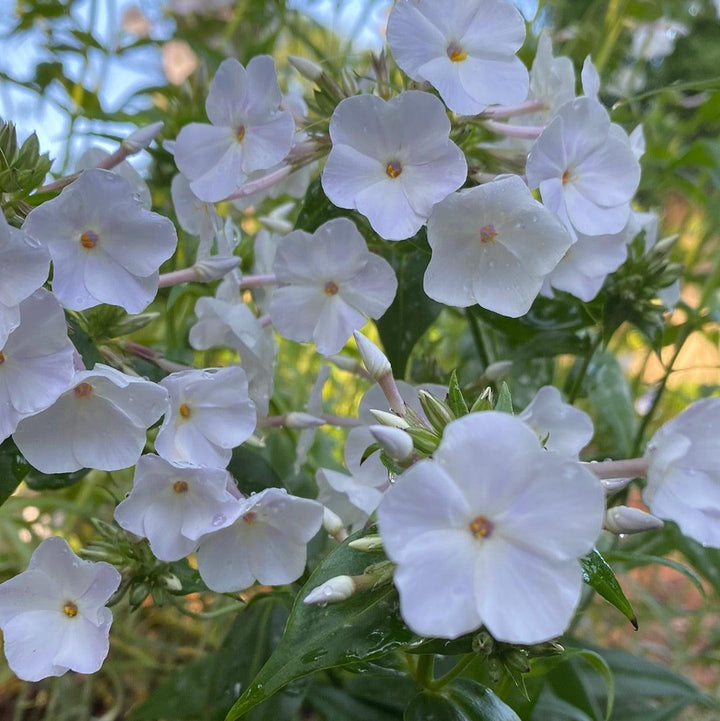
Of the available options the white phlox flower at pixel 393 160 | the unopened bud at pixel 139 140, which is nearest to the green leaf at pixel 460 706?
the white phlox flower at pixel 393 160

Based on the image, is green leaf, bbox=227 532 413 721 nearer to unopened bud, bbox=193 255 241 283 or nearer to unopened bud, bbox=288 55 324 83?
unopened bud, bbox=193 255 241 283

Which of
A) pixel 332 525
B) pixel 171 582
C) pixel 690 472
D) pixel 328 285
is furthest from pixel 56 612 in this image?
pixel 690 472

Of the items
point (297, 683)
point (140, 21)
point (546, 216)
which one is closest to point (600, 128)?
point (546, 216)

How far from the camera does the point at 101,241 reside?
53cm

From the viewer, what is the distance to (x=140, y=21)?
6.12ft

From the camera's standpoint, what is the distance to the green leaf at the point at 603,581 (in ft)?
1.54

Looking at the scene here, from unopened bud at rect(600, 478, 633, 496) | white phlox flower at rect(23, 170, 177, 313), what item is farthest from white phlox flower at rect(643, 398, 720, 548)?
white phlox flower at rect(23, 170, 177, 313)

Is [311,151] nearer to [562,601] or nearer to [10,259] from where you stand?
[10,259]

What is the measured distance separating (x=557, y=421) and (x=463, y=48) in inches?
10.6

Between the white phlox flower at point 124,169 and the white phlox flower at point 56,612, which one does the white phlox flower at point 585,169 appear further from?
the white phlox flower at point 56,612

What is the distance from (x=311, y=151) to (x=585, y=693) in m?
0.55

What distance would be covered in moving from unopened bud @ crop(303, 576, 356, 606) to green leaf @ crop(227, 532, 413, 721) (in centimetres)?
3

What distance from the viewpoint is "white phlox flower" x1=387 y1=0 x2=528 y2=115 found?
1.78 ft

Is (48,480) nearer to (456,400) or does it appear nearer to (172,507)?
(172,507)
